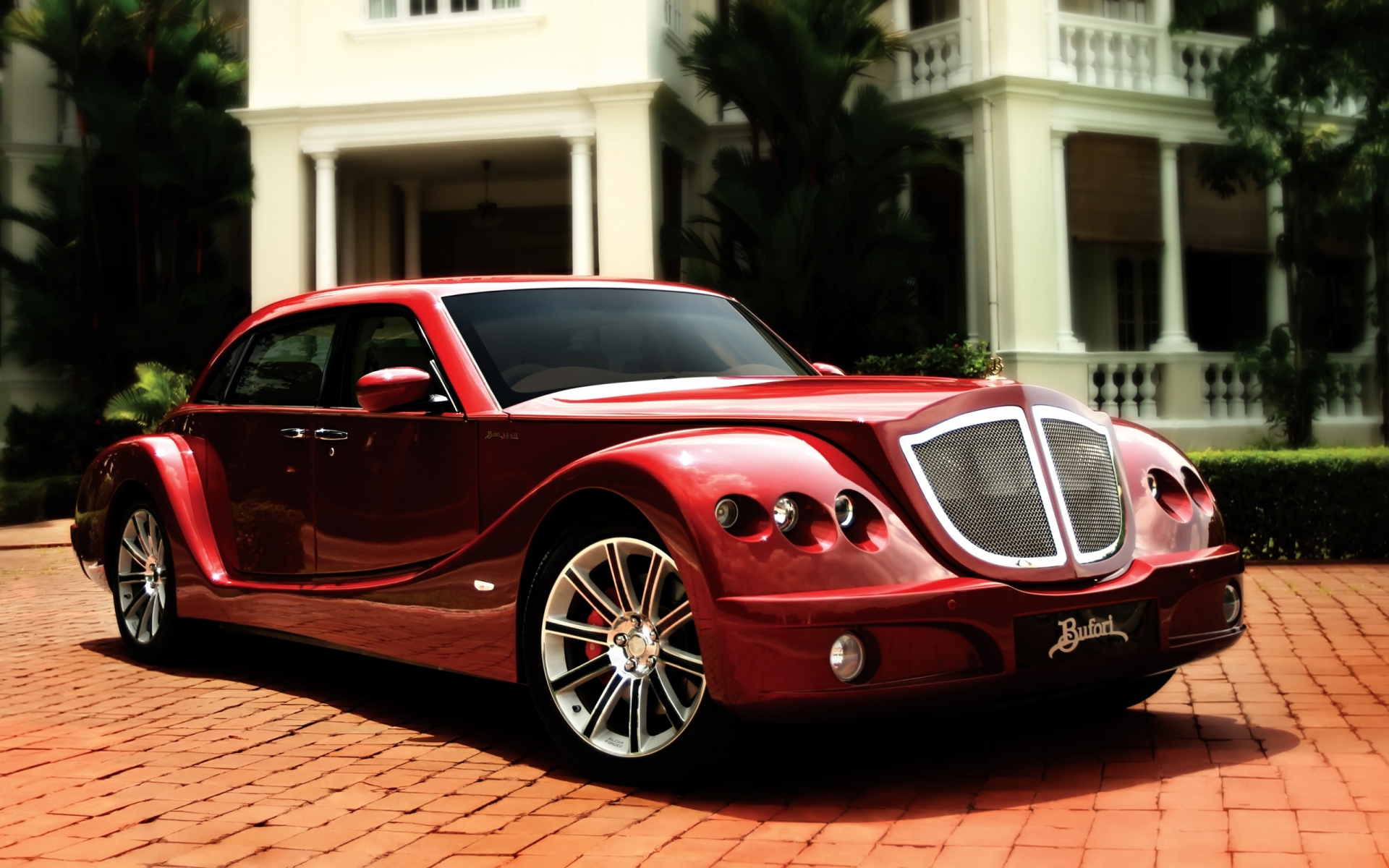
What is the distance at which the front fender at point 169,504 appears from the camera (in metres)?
6.35

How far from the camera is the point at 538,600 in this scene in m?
4.58

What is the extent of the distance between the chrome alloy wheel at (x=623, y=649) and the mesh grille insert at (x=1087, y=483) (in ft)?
A: 3.91

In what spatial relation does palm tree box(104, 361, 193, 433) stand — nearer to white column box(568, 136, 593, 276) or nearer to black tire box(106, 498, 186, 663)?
white column box(568, 136, 593, 276)

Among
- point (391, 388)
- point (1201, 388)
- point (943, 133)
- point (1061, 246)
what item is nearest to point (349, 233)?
point (943, 133)

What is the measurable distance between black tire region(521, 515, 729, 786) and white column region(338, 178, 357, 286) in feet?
56.2

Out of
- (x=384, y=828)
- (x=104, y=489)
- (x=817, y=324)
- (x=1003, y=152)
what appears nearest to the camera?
(x=384, y=828)

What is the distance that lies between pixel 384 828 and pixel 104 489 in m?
3.76

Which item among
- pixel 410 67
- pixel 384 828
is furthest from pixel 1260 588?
pixel 410 67

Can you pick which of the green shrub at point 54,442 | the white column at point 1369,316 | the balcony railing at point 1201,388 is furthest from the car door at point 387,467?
the white column at point 1369,316

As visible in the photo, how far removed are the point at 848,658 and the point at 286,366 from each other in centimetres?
329

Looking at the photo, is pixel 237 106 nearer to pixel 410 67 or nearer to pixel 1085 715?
pixel 410 67

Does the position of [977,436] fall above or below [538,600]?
above

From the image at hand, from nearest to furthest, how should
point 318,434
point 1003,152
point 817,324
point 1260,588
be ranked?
point 318,434 → point 1260,588 → point 817,324 → point 1003,152

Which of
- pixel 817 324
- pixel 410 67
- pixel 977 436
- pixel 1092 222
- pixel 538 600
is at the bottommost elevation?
pixel 538 600
